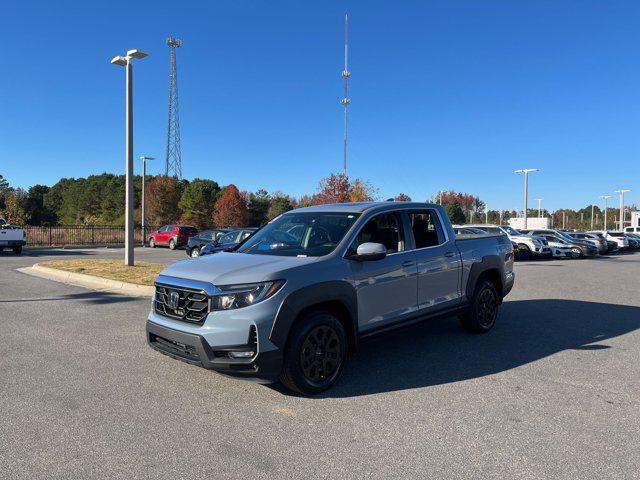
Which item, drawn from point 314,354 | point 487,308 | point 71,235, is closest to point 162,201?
point 71,235

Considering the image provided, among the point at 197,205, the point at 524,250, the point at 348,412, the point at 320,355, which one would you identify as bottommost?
the point at 348,412

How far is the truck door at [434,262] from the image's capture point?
217 inches

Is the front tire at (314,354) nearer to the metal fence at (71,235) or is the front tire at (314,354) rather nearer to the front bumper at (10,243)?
the front bumper at (10,243)

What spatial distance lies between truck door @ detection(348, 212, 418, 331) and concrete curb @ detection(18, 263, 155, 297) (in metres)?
6.62

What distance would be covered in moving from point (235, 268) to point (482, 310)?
12.9 ft

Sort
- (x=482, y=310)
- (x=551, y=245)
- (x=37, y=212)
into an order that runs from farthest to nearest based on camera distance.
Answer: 1. (x=37, y=212)
2. (x=551, y=245)
3. (x=482, y=310)

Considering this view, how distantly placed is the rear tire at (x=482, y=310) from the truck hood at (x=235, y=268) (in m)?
3.04

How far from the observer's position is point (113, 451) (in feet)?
10.8

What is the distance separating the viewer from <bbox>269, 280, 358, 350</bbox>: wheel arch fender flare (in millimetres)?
3996

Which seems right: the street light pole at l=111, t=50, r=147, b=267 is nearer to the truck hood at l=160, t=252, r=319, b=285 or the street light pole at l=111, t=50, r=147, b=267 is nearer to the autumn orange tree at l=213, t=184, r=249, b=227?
the truck hood at l=160, t=252, r=319, b=285

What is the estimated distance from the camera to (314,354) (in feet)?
14.2

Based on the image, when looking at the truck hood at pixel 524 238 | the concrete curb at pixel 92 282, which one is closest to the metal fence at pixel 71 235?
the concrete curb at pixel 92 282

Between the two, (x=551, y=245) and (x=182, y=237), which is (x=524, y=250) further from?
(x=182, y=237)

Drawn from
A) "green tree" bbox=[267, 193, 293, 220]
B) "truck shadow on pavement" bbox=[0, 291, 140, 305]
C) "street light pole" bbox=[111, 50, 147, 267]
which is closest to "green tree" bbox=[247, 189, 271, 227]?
"green tree" bbox=[267, 193, 293, 220]
